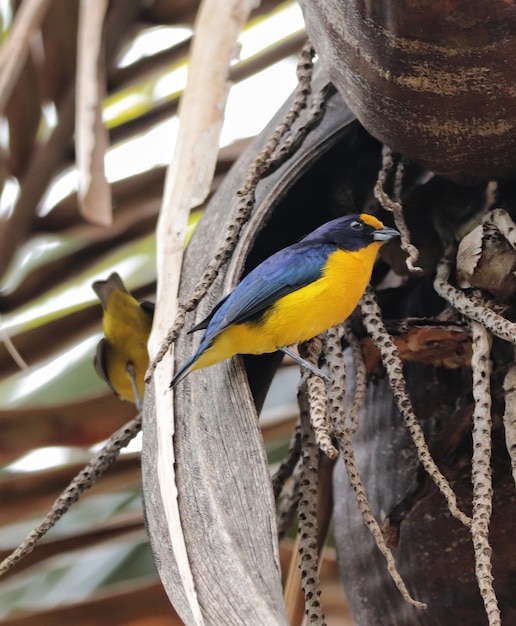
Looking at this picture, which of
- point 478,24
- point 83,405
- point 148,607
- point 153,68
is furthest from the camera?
point 153,68

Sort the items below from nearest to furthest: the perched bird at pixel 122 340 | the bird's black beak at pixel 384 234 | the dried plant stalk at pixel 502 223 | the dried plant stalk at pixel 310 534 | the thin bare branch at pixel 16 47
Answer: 1. the dried plant stalk at pixel 310 534
2. the dried plant stalk at pixel 502 223
3. the bird's black beak at pixel 384 234
4. the thin bare branch at pixel 16 47
5. the perched bird at pixel 122 340

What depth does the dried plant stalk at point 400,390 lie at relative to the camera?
82 cm

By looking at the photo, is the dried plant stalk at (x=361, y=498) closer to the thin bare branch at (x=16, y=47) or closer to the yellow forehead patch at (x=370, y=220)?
the yellow forehead patch at (x=370, y=220)

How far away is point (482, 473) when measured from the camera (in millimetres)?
843

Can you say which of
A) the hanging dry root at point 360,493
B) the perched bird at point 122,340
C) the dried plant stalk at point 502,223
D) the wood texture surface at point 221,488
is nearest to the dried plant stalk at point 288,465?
the wood texture surface at point 221,488


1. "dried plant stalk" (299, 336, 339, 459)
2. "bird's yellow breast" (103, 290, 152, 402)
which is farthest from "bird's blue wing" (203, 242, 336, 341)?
"bird's yellow breast" (103, 290, 152, 402)

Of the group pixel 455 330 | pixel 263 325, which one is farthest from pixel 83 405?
pixel 455 330

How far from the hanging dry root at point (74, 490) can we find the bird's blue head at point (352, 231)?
Result: 0.33 m

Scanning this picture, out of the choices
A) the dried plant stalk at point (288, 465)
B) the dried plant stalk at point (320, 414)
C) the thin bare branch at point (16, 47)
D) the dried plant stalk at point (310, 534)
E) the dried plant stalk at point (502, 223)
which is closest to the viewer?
the dried plant stalk at point (320, 414)

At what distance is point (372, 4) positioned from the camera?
91cm

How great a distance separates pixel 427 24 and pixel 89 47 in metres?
0.57

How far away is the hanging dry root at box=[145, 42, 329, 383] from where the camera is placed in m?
0.91

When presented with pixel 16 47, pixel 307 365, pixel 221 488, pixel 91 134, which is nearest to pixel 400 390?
pixel 307 365

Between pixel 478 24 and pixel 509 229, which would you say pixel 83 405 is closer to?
pixel 509 229
